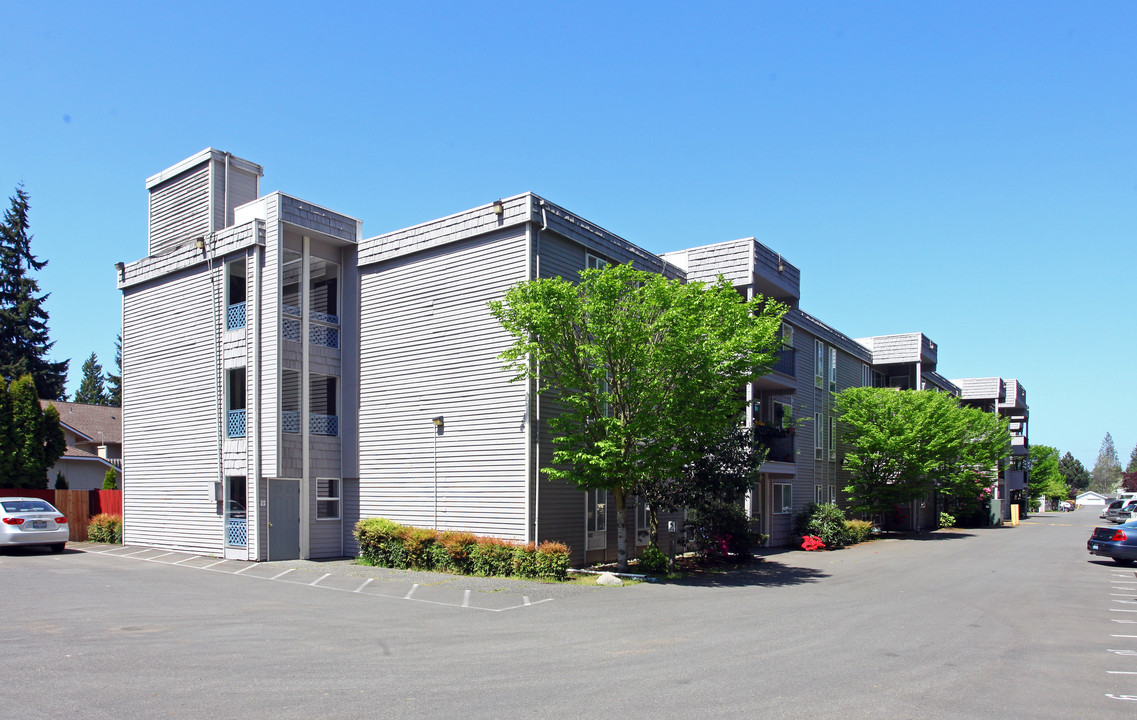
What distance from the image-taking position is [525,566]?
17906 millimetres

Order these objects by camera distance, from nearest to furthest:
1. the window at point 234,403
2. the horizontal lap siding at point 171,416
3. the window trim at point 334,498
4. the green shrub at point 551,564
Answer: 1. the green shrub at point 551,564
2. the window at point 234,403
3. the window trim at point 334,498
4. the horizontal lap siding at point 171,416

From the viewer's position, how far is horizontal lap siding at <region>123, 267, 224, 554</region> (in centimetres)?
2334

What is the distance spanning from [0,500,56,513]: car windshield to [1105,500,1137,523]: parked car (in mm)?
56480

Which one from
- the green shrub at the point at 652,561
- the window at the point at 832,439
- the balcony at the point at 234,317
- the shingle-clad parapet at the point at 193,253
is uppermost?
the shingle-clad parapet at the point at 193,253

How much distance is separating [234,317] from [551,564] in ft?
39.2

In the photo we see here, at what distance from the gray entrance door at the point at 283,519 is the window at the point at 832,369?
26.2 metres

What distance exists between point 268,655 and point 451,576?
8743mm

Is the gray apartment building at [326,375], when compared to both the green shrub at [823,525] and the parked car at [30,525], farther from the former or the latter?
the green shrub at [823,525]

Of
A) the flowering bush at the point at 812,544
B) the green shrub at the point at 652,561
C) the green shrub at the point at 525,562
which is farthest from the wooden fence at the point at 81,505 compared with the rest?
the flowering bush at the point at 812,544

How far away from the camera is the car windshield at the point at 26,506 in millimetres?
22203

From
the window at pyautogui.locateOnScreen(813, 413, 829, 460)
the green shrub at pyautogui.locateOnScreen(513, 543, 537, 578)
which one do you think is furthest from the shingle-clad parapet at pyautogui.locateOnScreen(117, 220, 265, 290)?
the window at pyautogui.locateOnScreen(813, 413, 829, 460)

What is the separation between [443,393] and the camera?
21062 mm

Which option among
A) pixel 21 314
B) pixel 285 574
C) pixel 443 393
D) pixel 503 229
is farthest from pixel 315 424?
pixel 21 314

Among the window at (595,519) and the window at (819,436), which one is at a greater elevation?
the window at (819,436)
